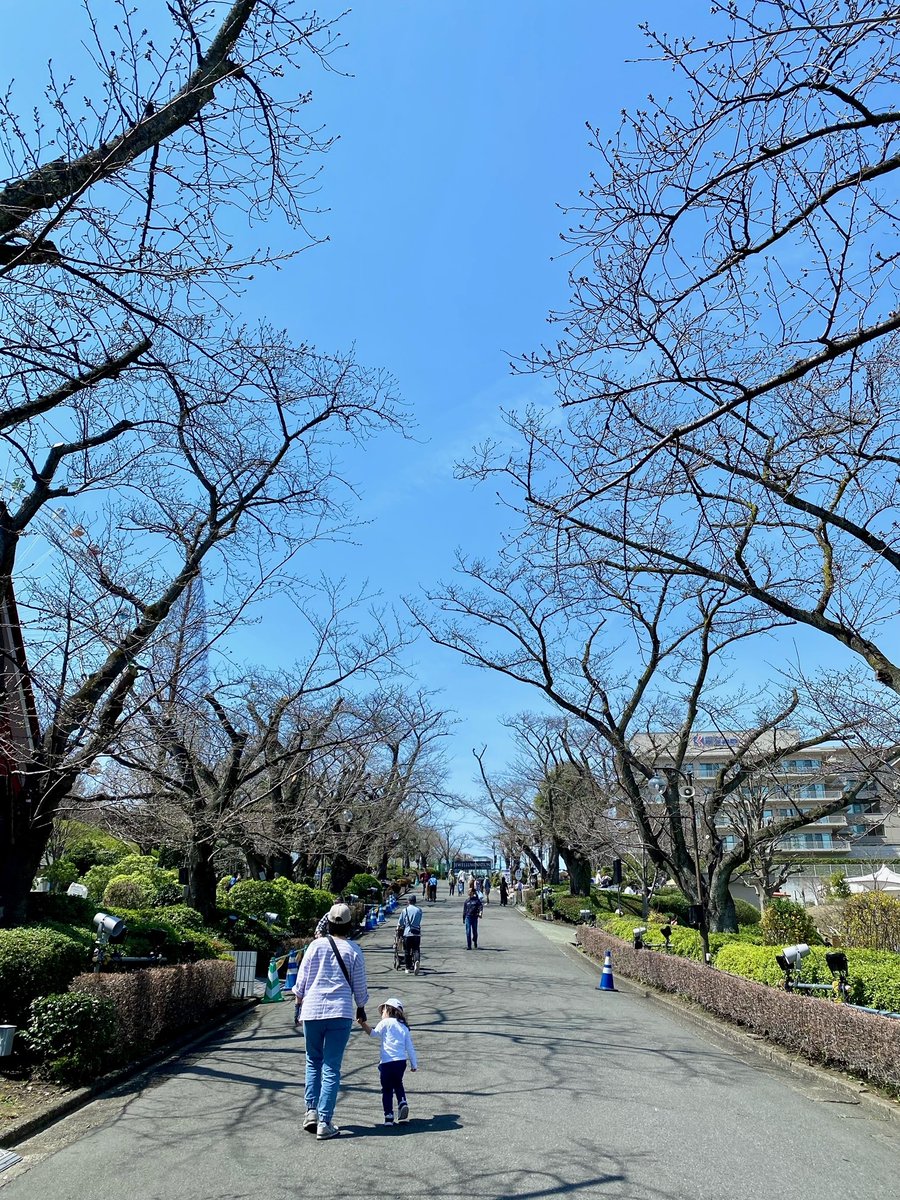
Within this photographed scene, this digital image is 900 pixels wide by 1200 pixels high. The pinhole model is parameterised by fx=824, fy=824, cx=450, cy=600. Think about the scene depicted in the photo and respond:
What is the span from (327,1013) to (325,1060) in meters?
0.32

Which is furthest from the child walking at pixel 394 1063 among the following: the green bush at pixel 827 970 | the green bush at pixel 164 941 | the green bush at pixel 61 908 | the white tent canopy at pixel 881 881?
the white tent canopy at pixel 881 881

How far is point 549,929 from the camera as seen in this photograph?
1347 inches

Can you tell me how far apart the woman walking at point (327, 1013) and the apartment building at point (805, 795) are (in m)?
6.94

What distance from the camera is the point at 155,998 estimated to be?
9070 mm

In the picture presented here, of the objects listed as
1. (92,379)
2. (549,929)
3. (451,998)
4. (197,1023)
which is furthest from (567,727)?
(92,379)

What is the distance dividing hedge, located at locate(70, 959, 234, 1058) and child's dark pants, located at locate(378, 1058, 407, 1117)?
3.11m

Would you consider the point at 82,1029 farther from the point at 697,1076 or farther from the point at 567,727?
the point at 567,727

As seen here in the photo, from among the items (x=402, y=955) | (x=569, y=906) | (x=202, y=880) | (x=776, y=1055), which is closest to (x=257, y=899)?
(x=402, y=955)

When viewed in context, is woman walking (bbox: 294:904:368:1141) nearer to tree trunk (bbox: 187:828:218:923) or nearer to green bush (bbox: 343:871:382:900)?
tree trunk (bbox: 187:828:218:923)

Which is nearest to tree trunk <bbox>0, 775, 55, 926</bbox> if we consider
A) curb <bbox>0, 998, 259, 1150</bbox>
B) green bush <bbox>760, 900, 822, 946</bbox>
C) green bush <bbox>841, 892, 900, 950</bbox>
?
curb <bbox>0, 998, 259, 1150</bbox>

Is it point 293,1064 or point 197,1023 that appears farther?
point 197,1023

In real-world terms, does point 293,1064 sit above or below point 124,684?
below

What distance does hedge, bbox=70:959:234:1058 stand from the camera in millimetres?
8188

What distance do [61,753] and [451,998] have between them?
27.3 ft
